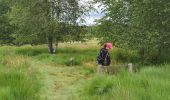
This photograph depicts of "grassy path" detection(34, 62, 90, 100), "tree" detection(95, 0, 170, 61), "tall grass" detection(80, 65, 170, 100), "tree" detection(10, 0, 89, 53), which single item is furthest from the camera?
"tree" detection(10, 0, 89, 53)

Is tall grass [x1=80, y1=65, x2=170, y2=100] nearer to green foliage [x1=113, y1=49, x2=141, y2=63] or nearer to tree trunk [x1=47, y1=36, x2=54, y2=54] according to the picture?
green foliage [x1=113, y1=49, x2=141, y2=63]

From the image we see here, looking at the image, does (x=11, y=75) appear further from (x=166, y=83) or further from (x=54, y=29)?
(x=54, y=29)

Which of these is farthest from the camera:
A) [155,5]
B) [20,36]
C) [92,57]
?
[20,36]

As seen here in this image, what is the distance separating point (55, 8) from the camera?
33.4 metres

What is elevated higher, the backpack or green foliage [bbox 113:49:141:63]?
the backpack

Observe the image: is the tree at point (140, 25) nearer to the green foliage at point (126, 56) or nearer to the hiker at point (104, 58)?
the green foliage at point (126, 56)

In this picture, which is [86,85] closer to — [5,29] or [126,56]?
[126,56]

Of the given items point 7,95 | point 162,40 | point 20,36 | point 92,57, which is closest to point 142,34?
point 162,40

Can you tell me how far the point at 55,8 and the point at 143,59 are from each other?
1139 centimetres

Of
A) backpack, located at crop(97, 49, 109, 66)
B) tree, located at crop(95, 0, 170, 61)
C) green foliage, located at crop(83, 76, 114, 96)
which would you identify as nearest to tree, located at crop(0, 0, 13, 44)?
tree, located at crop(95, 0, 170, 61)

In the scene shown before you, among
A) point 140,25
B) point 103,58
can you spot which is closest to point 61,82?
point 103,58

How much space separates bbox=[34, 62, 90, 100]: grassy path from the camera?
14434 millimetres

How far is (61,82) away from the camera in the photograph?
18.5 meters

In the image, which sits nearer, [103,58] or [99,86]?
[99,86]
